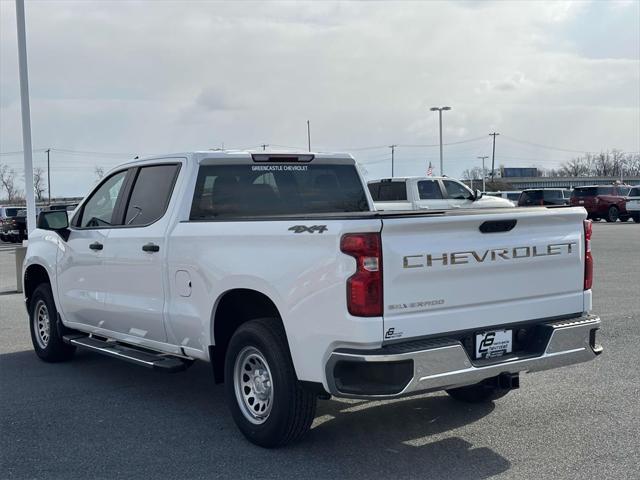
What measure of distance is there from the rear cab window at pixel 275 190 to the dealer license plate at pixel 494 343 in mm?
2266

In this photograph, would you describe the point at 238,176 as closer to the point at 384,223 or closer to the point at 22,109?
the point at 384,223

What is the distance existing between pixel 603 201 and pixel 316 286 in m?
37.5

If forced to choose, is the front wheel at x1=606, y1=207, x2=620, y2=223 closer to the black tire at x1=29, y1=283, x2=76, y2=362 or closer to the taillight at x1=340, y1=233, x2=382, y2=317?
the black tire at x1=29, y1=283, x2=76, y2=362

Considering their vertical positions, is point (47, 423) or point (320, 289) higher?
point (320, 289)

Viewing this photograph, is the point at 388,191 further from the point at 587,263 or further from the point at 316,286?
the point at 316,286

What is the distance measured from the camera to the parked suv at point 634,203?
1475 inches

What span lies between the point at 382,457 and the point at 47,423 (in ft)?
8.86

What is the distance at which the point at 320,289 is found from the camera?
15.4ft

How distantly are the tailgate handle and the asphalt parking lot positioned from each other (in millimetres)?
1495

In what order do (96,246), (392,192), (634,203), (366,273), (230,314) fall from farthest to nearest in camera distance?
(634,203) < (392,192) < (96,246) < (230,314) < (366,273)

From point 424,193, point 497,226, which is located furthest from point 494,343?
point 424,193

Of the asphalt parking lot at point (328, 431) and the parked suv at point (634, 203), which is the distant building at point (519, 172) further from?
the asphalt parking lot at point (328, 431)

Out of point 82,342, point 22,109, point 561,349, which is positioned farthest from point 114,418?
point 22,109

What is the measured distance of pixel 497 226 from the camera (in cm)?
502
